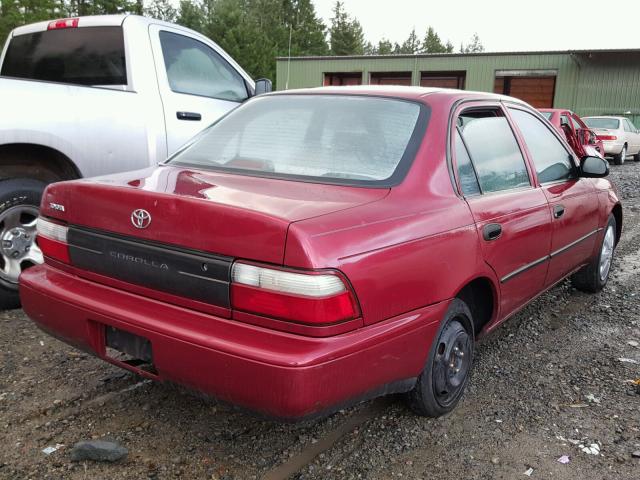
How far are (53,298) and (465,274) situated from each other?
1.80 meters

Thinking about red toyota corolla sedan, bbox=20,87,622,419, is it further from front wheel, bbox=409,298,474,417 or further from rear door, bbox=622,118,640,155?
rear door, bbox=622,118,640,155

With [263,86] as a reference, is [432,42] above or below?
above

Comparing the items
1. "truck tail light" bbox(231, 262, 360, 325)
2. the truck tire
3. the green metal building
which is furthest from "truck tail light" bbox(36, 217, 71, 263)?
the green metal building

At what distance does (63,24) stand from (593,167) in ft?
14.3

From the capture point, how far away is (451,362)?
280 centimetres

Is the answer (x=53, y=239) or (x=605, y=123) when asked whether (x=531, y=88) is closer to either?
(x=605, y=123)

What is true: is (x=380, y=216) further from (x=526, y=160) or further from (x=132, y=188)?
(x=526, y=160)

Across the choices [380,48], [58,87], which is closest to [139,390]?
[58,87]

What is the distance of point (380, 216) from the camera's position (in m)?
2.27

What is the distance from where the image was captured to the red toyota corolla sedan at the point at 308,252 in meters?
2.01

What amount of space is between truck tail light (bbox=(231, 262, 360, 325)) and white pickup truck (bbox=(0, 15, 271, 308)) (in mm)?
2490

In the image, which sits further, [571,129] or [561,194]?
[571,129]

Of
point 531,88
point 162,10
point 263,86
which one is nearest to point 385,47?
point 162,10

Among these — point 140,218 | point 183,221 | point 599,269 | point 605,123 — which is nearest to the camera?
point 183,221
